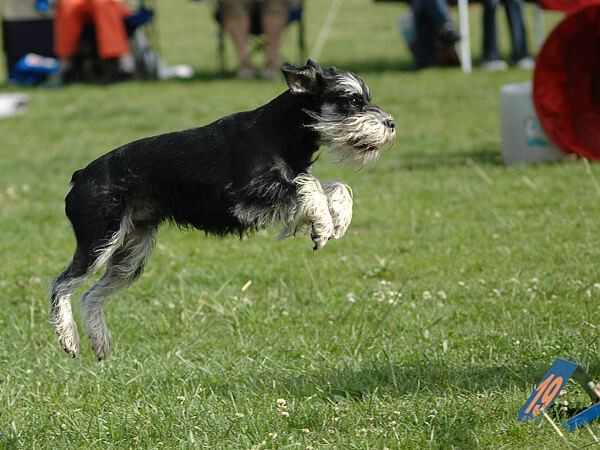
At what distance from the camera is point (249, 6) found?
1562 centimetres

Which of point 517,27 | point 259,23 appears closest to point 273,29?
point 259,23

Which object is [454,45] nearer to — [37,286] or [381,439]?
[37,286]

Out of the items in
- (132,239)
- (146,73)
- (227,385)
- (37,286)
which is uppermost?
(132,239)

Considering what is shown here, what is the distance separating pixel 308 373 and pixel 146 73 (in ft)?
40.5

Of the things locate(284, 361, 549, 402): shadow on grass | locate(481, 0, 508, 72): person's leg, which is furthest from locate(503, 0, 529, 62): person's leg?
locate(284, 361, 549, 402): shadow on grass

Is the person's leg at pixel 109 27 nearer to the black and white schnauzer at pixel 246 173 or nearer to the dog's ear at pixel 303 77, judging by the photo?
the black and white schnauzer at pixel 246 173

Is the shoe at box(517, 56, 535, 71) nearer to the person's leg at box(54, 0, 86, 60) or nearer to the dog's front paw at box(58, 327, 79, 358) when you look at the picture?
the person's leg at box(54, 0, 86, 60)

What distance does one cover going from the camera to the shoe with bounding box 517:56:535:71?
1547 cm

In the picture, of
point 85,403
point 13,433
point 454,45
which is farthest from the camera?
point 454,45

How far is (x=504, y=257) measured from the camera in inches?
273

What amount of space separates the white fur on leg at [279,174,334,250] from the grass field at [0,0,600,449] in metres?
0.74

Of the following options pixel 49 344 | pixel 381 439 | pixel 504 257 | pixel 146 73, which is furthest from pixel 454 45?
pixel 381 439

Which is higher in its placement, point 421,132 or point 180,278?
point 180,278

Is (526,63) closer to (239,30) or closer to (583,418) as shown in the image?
(239,30)
